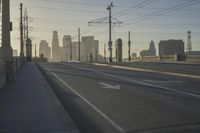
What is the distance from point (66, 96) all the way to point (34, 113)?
21.4ft

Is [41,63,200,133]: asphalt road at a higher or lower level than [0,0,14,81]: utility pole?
lower

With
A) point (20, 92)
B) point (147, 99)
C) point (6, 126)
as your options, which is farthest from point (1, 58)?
point (6, 126)

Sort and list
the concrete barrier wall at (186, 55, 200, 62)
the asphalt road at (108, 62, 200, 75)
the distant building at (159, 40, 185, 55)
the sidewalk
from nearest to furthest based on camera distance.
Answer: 1. the sidewalk
2. the asphalt road at (108, 62, 200, 75)
3. the concrete barrier wall at (186, 55, 200, 62)
4. the distant building at (159, 40, 185, 55)

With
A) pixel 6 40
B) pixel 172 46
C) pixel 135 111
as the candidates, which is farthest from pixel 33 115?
pixel 172 46

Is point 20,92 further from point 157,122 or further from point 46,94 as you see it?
point 157,122

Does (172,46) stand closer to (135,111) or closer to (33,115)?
(135,111)

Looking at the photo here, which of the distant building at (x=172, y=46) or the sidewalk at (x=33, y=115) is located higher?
the distant building at (x=172, y=46)

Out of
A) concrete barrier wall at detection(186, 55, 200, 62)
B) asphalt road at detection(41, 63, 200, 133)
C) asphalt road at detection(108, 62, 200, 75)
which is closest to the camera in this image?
asphalt road at detection(41, 63, 200, 133)

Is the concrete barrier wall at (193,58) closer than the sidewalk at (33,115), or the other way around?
the sidewalk at (33,115)

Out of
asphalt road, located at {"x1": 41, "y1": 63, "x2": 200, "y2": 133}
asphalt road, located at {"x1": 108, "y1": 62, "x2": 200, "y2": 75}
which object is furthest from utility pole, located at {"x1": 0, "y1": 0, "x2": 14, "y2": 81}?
asphalt road, located at {"x1": 108, "y1": 62, "x2": 200, "y2": 75}

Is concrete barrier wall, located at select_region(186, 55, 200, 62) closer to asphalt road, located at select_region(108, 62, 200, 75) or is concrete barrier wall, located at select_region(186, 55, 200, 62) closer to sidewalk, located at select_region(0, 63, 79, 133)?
asphalt road, located at select_region(108, 62, 200, 75)

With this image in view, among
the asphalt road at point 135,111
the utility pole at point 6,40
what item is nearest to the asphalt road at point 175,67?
the utility pole at point 6,40

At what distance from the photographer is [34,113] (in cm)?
1366

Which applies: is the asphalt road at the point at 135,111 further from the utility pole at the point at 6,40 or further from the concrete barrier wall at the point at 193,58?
the concrete barrier wall at the point at 193,58
